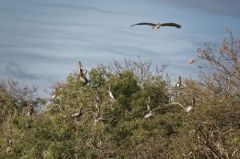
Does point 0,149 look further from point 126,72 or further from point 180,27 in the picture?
point 180,27

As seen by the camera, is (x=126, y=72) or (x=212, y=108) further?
(x=126, y=72)

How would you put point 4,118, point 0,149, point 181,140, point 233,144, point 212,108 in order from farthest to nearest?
point 4,118 < point 0,149 < point 212,108 < point 181,140 < point 233,144

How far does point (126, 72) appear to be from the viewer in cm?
3020

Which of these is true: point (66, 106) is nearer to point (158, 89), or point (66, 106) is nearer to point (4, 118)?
point (158, 89)

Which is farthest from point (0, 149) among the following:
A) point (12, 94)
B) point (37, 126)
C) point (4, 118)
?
point (12, 94)

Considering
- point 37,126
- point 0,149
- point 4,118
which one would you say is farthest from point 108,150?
point 4,118

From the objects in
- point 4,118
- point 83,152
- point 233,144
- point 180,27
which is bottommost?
point 4,118

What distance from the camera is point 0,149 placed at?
88.5ft

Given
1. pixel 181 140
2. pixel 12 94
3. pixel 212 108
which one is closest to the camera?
pixel 181 140

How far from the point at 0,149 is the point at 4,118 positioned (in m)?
13.0

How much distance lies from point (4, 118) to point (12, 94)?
544 cm

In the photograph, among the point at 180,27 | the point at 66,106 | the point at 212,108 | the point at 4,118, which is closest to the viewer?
the point at 180,27

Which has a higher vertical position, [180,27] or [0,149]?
[180,27]

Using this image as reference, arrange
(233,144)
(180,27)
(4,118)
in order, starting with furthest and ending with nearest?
(4,118), (233,144), (180,27)
